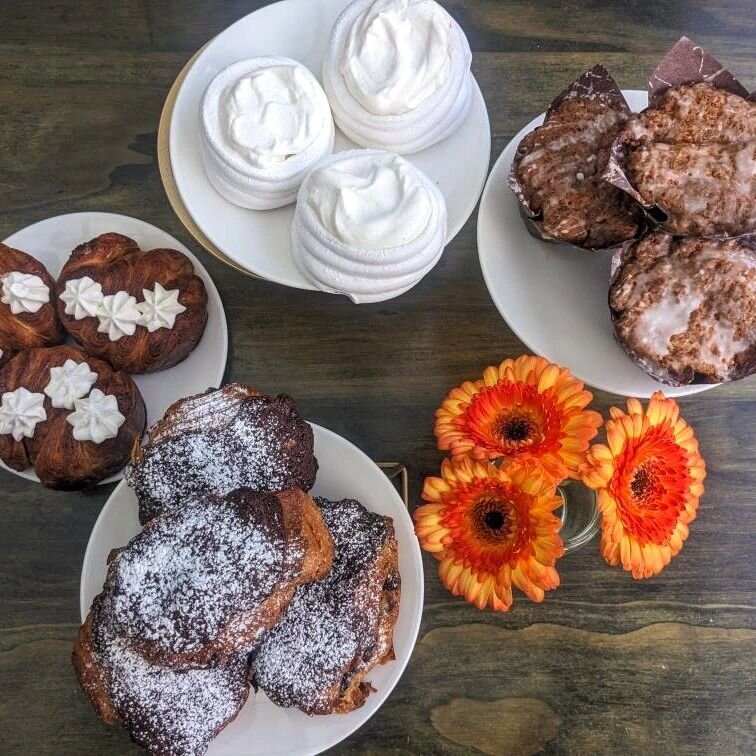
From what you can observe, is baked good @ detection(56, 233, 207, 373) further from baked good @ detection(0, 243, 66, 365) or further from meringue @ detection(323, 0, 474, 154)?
meringue @ detection(323, 0, 474, 154)

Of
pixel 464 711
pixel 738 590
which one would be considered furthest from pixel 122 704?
pixel 738 590

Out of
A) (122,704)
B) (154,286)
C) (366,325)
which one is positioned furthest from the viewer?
(366,325)

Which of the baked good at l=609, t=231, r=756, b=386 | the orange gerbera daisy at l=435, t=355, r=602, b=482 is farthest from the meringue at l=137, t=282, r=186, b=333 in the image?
the baked good at l=609, t=231, r=756, b=386

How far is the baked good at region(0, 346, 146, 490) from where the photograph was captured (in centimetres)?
98

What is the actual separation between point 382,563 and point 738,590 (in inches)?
22.8

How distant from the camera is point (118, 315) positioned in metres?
Answer: 1.00

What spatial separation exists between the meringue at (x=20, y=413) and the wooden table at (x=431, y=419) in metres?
0.14

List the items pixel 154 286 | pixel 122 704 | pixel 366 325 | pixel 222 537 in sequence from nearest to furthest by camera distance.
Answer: pixel 222 537, pixel 122 704, pixel 154 286, pixel 366 325

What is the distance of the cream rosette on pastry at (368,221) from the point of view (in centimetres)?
89

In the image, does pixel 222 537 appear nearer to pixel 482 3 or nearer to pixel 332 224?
pixel 332 224

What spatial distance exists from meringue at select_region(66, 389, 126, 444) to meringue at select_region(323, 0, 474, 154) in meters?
0.50

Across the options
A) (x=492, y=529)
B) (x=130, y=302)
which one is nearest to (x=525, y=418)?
(x=492, y=529)

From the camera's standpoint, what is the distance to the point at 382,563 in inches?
33.7

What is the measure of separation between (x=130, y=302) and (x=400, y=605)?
538mm
